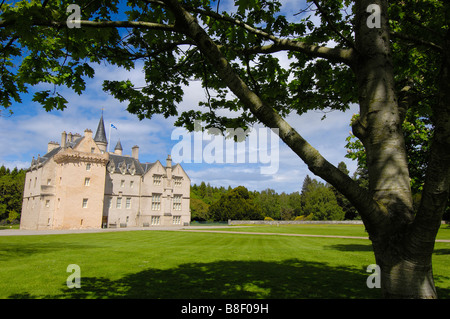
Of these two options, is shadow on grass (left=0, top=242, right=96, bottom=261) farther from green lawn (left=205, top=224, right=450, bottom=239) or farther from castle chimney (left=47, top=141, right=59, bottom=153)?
castle chimney (left=47, top=141, right=59, bottom=153)

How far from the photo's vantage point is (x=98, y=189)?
5162 cm

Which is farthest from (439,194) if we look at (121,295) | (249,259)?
(249,259)

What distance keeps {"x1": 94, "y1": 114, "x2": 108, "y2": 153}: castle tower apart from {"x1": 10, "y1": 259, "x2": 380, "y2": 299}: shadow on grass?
2035 inches

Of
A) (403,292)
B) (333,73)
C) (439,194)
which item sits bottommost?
(403,292)

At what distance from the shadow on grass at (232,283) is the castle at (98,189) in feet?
147

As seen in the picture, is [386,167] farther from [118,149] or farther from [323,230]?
[118,149]

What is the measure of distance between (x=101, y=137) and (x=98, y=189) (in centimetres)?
1177

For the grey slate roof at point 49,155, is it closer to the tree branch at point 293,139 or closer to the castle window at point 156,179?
the castle window at point 156,179

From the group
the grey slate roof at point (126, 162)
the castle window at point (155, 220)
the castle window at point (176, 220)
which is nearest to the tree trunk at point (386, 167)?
the grey slate roof at point (126, 162)

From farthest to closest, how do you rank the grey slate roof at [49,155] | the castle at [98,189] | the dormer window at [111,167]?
the dormer window at [111,167] → the grey slate roof at [49,155] → the castle at [98,189]

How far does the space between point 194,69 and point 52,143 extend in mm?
62412

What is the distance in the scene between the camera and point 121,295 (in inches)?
284

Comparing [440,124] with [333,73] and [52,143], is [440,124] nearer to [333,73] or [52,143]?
[333,73]

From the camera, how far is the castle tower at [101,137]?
2247 inches
